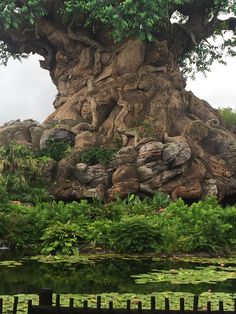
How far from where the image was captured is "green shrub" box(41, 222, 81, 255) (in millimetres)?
13723

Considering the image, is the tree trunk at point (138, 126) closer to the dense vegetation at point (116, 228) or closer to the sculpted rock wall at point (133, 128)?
the sculpted rock wall at point (133, 128)

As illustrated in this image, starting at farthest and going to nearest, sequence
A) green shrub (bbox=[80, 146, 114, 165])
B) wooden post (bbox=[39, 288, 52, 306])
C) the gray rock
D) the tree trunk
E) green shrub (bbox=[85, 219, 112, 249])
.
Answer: the gray rock < green shrub (bbox=[80, 146, 114, 165]) < the tree trunk < green shrub (bbox=[85, 219, 112, 249]) < wooden post (bbox=[39, 288, 52, 306])

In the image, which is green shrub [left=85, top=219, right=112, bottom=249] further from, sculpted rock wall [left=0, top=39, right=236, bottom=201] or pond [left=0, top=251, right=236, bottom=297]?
sculpted rock wall [left=0, top=39, right=236, bottom=201]

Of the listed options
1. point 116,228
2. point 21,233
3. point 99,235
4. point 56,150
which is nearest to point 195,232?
point 116,228

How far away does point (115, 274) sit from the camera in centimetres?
1095

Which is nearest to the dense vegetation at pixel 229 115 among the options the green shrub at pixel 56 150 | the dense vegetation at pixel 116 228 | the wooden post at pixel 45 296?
the green shrub at pixel 56 150

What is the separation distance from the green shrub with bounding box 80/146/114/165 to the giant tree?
0.81 m

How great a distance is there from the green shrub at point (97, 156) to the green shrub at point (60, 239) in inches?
355

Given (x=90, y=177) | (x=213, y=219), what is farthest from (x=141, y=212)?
(x=90, y=177)

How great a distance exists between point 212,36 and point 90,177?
56.8ft

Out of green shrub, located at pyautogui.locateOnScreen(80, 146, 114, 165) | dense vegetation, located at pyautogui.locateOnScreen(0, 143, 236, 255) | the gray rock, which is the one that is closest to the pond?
dense vegetation, located at pyautogui.locateOnScreen(0, 143, 236, 255)

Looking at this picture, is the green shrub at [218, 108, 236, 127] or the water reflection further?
the green shrub at [218, 108, 236, 127]

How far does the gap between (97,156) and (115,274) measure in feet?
43.2

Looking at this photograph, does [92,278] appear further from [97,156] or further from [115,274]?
[97,156]
